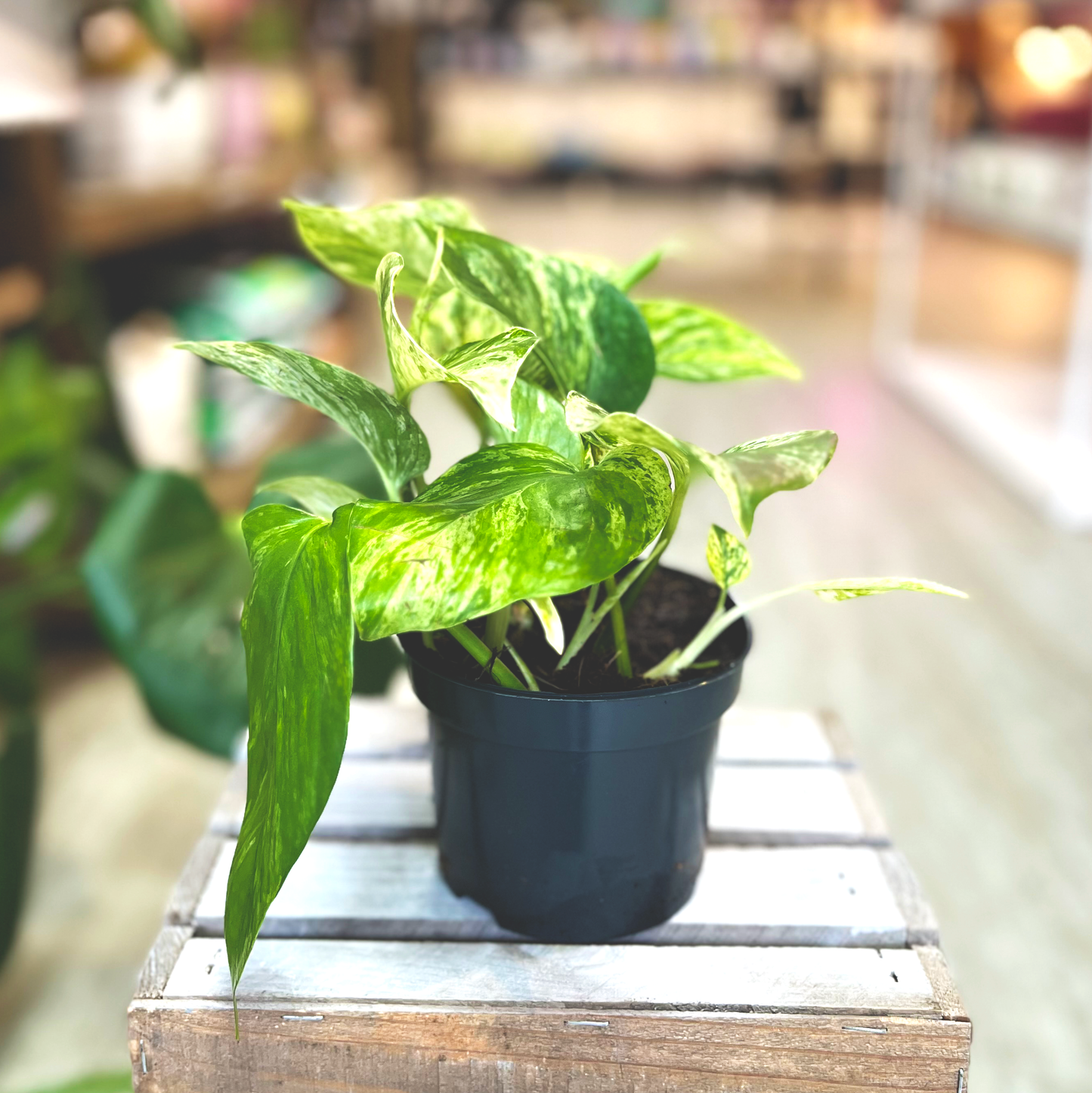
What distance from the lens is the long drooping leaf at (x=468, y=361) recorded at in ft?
1.43

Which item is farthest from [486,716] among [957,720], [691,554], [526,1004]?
[691,554]

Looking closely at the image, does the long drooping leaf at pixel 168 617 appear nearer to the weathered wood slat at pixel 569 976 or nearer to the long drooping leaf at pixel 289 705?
the weathered wood slat at pixel 569 976

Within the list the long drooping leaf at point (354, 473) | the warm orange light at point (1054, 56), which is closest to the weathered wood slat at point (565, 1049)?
the long drooping leaf at point (354, 473)

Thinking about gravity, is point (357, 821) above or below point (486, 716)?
below

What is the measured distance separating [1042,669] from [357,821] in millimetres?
1393

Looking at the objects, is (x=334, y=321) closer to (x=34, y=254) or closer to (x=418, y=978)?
(x=34, y=254)

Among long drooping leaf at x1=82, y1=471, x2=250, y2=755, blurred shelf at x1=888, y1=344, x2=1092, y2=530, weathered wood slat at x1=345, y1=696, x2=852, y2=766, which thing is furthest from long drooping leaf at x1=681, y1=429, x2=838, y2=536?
blurred shelf at x1=888, y1=344, x2=1092, y2=530

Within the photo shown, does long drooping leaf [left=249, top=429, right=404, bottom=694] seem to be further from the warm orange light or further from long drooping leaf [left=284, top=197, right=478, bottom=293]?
the warm orange light

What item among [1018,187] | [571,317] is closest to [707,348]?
[571,317]

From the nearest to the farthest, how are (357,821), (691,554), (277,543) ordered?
(277,543) < (357,821) < (691,554)

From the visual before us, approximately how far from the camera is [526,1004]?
1.77 feet

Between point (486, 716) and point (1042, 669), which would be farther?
point (1042, 669)

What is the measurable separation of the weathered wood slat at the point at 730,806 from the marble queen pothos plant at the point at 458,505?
0.16m

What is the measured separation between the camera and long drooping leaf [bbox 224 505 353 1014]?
1.40 feet
